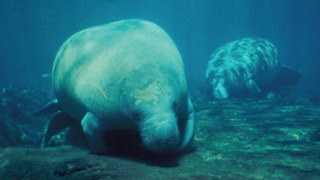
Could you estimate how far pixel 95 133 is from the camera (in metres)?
3.81

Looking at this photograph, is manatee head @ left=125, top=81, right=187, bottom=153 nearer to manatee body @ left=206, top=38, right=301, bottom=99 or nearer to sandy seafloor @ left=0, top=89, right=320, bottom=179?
sandy seafloor @ left=0, top=89, right=320, bottom=179

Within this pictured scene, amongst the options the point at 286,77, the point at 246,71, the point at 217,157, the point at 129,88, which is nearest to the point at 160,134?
the point at 129,88

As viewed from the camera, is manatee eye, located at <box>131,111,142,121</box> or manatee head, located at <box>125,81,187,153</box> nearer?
manatee head, located at <box>125,81,187,153</box>

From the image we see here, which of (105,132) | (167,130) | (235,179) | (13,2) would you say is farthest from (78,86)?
(13,2)

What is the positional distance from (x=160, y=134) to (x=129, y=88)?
0.70m

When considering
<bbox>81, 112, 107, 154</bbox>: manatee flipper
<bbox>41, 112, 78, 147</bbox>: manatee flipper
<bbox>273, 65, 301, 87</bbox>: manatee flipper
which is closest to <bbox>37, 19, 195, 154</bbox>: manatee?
<bbox>81, 112, 107, 154</bbox>: manatee flipper

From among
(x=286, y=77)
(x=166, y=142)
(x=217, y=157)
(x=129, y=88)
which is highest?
(x=129, y=88)

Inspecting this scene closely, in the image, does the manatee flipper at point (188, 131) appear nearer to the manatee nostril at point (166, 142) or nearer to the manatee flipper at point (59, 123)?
the manatee nostril at point (166, 142)

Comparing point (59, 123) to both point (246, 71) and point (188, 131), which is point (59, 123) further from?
point (246, 71)

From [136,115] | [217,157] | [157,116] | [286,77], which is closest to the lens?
[157,116]

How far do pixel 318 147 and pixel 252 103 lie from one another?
4.38 m

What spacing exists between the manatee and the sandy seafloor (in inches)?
13.0

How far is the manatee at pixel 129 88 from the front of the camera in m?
3.28

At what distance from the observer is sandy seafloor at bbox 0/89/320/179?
2.68 m
